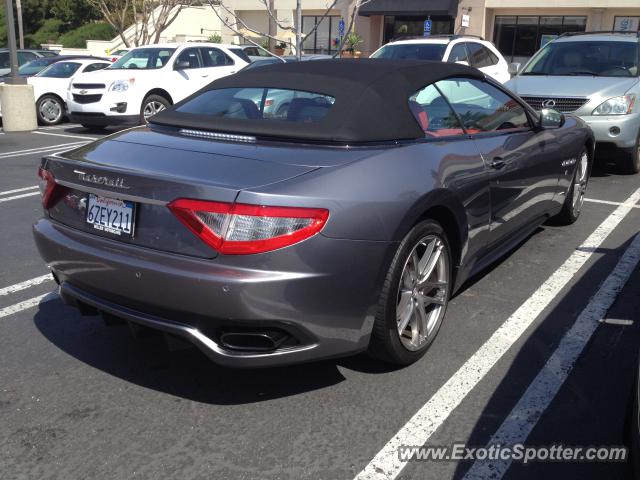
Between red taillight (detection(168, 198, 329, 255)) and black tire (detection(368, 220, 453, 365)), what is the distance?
1.80ft

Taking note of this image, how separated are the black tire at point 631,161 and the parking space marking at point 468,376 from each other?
340cm

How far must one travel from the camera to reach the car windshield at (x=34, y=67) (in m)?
16.2

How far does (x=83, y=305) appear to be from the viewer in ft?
10.8

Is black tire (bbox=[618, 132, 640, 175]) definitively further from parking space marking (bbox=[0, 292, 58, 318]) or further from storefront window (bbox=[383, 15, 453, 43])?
storefront window (bbox=[383, 15, 453, 43])

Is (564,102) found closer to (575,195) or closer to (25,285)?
(575,195)

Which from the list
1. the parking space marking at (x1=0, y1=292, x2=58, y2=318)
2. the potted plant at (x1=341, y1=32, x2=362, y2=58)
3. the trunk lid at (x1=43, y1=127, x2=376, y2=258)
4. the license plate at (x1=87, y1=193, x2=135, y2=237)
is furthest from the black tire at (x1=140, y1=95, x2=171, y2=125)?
the potted plant at (x1=341, y1=32, x2=362, y2=58)

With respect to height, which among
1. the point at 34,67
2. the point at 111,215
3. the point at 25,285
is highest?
the point at 111,215

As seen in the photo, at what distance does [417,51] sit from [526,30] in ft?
81.3

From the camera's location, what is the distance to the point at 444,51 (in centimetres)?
1099

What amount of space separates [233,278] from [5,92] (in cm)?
1254

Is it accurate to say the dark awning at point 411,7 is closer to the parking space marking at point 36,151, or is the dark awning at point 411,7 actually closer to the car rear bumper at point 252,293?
the parking space marking at point 36,151

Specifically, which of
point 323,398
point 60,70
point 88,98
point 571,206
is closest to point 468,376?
point 323,398

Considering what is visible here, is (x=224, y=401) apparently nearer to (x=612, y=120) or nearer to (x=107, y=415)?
(x=107, y=415)

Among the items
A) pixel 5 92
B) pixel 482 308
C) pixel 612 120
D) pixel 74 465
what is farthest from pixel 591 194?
pixel 5 92
